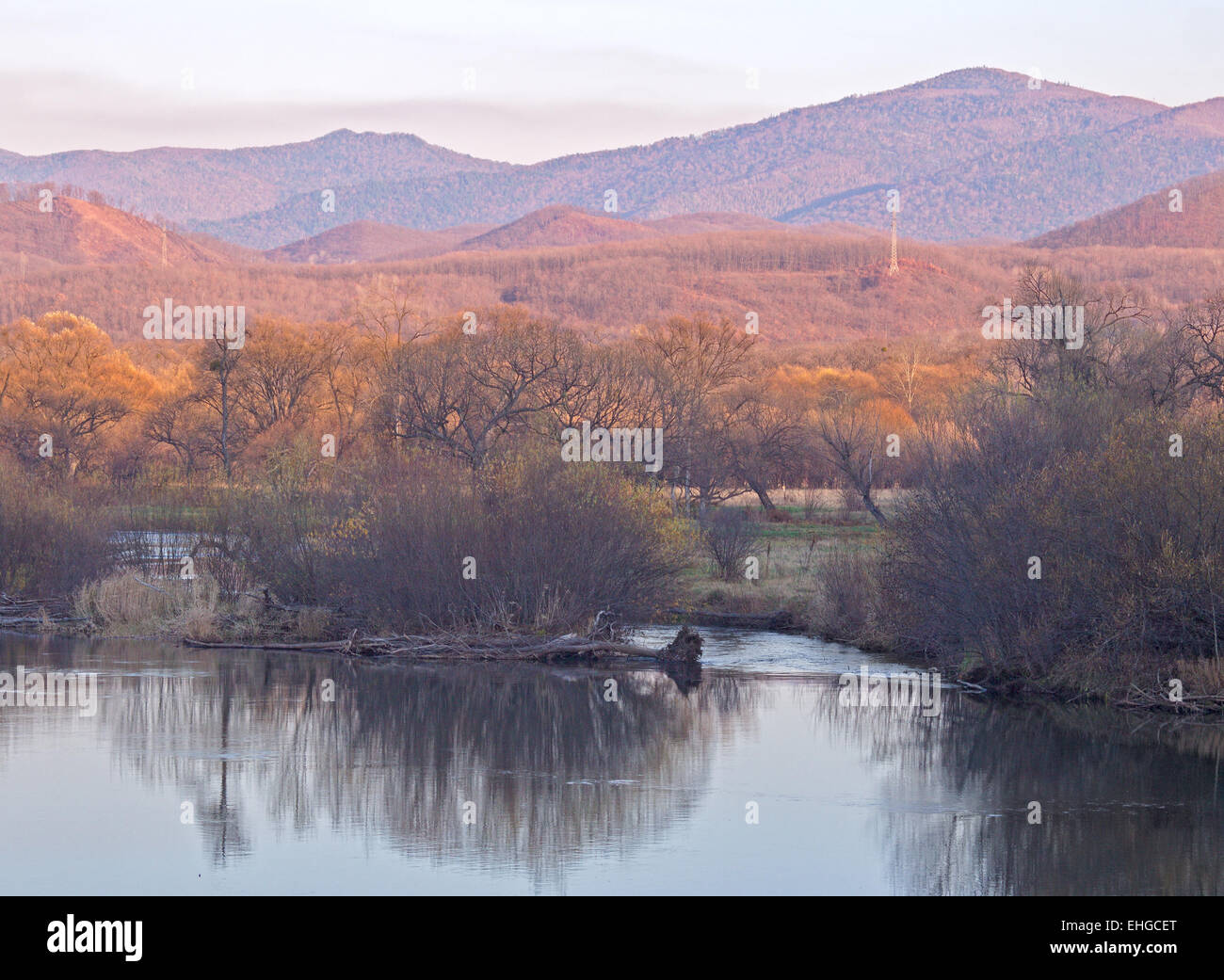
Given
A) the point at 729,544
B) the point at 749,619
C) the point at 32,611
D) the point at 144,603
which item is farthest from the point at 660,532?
the point at 32,611

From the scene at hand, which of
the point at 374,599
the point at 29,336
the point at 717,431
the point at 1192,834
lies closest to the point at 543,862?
the point at 1192,834

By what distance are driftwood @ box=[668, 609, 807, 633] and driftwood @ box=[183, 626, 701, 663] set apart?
155 inches

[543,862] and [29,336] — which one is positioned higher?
[29,336]

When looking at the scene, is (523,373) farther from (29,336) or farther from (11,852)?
(29,336)

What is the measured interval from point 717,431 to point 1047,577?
87.6 ft

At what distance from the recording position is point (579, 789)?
17.0m

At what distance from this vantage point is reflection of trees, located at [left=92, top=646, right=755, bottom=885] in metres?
15.2

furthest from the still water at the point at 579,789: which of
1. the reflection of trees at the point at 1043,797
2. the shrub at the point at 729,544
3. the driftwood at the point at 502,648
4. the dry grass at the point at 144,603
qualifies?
the shrub at the point at 729,544

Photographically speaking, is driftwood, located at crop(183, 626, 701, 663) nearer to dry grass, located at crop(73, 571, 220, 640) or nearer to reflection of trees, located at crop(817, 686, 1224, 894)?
dry grass, located at crop(73, 571, 220, 640)

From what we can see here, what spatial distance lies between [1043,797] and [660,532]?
11585mm

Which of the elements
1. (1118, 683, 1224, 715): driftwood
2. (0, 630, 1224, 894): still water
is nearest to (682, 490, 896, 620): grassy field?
(1118, 683, 1224, 715): driftwood

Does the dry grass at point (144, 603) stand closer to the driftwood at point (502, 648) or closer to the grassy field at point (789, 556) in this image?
the driftwood at point (502, 648)

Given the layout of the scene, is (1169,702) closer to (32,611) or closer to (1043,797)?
(1043,797)

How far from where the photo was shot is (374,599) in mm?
27484
